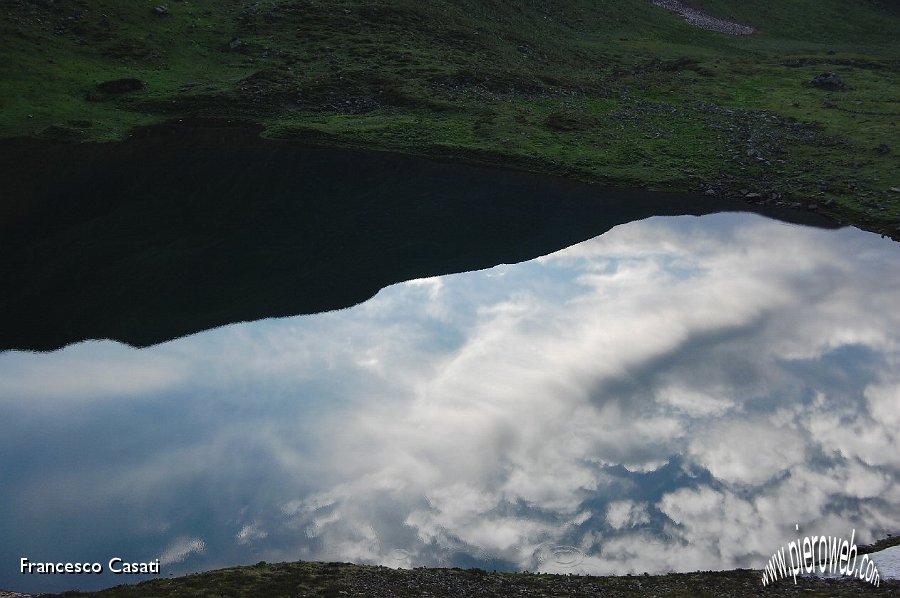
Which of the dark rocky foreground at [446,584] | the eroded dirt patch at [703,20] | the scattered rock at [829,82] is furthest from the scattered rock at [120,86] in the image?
the eroded dirt patch at [703,20]

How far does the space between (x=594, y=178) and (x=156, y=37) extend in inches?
2580

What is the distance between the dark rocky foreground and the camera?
2420 centimetres

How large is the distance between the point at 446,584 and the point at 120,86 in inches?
3272

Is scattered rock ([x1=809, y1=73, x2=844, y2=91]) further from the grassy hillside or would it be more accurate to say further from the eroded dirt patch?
the eroded dirt patch

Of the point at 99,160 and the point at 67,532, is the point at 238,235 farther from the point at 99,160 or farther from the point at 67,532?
the point at 67,532

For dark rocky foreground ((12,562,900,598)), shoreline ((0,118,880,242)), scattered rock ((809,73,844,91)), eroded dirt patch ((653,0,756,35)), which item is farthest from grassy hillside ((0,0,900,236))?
dark rocky foreground ((12,562,900,598))

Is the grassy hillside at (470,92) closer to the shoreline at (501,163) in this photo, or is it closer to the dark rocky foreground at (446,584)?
the shoreline at (501,163)

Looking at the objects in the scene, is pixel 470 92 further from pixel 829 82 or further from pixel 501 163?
pixel 829 82

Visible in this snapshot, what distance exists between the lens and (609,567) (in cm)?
2802

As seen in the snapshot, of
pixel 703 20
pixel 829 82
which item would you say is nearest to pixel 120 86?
pixel 829 82

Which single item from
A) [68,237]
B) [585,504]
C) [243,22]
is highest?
[243,22]

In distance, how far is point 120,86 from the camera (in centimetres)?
8819

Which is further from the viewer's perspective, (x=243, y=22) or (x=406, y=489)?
(x=243, y=22)

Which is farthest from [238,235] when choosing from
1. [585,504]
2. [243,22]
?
[243,22]
